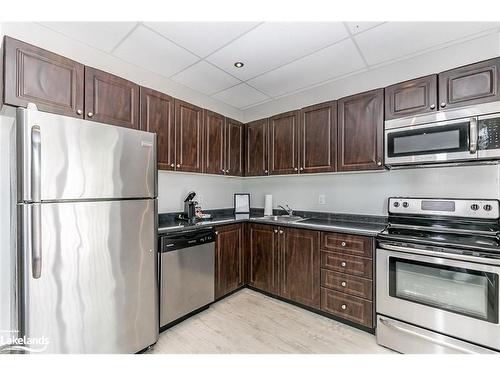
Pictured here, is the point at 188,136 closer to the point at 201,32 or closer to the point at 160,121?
the point at 160,121

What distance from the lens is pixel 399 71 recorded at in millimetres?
2385

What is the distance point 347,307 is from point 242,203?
1970 mm

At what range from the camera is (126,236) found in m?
1.69

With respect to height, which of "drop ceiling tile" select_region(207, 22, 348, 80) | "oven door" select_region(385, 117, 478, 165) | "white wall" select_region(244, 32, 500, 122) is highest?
"drop ceiling tile" select_region(207, 22, 348, 80)

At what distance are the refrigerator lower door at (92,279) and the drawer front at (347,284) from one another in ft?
5.32

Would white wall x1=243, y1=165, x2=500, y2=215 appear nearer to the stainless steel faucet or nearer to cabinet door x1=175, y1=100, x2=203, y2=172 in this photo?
the stainless steel faucet

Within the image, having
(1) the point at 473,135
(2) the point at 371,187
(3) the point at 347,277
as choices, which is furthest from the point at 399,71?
(3) the point at 347,277

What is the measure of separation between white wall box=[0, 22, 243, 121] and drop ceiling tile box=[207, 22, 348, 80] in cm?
74

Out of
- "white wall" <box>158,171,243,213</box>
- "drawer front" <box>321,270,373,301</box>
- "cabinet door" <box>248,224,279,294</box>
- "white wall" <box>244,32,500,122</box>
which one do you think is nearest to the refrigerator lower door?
"white wall" <box>158,171,243,213</box>

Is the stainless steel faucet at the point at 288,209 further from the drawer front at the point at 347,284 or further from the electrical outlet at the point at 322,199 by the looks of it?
the drawer front at the point at 347,284

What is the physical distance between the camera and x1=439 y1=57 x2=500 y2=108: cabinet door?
174 cm

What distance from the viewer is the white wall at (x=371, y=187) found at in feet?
6.70
